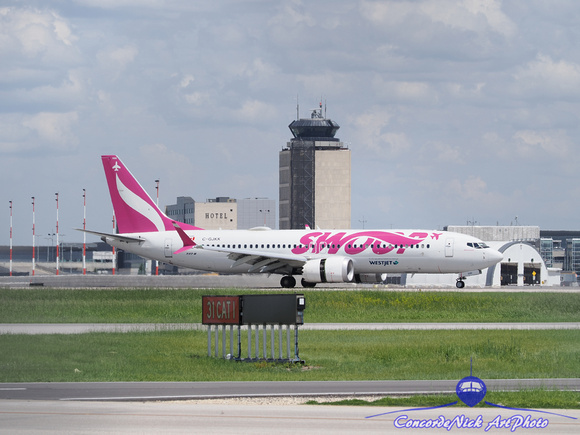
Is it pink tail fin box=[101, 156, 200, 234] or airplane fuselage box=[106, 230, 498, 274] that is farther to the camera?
pink tail fin box=[101, 156, 200, 234]

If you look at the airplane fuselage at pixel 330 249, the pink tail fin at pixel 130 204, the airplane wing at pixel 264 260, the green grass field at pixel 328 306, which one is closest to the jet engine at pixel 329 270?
the airplane fuselage at pixel 330 249

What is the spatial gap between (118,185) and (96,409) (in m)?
52.8

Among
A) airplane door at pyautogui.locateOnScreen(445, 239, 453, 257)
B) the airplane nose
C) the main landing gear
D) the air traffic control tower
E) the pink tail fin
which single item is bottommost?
the main landing gear

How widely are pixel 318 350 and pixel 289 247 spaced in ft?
116

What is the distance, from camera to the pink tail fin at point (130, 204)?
6869 centimetres

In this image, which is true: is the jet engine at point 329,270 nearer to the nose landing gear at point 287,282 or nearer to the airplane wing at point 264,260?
the airplane wing at point 264,260

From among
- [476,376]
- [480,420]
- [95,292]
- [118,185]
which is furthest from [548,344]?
[118,185]

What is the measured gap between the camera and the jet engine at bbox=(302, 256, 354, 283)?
60031mm

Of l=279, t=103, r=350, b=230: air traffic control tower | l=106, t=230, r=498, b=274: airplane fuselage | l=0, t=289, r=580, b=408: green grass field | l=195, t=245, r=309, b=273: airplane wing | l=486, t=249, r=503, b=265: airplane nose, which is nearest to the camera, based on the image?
l=0, t=289, r=580, b=408: green grass field

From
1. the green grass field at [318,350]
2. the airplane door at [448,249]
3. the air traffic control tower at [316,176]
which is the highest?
the air traffic control tower at [316,176]

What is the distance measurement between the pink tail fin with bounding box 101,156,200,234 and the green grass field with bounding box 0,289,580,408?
20.2m

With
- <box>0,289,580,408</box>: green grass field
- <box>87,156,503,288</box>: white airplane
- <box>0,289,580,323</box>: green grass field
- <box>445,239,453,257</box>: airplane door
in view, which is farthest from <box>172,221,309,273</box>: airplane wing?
<box>0,289,580,408</box>: green grass field

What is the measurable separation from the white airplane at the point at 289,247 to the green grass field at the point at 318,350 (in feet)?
42.1

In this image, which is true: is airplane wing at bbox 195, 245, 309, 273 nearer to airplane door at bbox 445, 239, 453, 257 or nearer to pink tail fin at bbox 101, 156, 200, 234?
pink tail fin at bbox 101, 156, 200, 234
